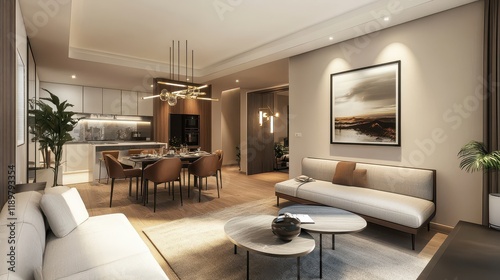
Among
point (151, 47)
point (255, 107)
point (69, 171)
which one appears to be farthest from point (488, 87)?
point (69, 171)

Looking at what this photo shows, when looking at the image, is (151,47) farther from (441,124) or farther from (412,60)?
(441,124)

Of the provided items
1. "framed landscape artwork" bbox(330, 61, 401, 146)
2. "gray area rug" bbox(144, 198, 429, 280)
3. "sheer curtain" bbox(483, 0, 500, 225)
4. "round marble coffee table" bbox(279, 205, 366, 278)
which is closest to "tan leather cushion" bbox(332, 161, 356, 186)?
"framed landscape artwork" bbox(330, 61, 401, 146)

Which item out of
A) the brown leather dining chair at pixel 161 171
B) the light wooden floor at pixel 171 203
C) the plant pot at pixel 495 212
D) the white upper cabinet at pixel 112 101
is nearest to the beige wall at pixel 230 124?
the light wooden floor at pixel 171 203

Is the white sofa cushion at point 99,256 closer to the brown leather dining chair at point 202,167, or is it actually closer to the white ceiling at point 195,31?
the brown leather dining chair at point 202,167

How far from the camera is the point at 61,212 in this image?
206 cm

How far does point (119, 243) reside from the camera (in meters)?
1.92

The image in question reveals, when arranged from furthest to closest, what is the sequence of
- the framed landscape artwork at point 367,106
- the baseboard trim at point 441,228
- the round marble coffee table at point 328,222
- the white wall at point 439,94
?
1. the framed landscape artwork at point 367,106
2. the baseboard trim at point 441,228
3. the white wall at point 439,94
4. the round marble coffee table at point 328,222

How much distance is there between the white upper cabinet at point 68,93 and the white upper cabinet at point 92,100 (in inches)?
4.1

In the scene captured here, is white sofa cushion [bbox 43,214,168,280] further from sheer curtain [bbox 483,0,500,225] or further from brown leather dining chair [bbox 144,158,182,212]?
sheer curtain [bbox 483,0,500,225]

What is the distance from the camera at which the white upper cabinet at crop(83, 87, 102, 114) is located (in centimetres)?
786

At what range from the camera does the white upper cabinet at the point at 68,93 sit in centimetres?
739

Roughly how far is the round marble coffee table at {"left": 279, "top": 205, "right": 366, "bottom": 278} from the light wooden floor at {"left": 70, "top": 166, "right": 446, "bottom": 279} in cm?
93

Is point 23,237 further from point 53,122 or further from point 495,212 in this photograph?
point 495,212

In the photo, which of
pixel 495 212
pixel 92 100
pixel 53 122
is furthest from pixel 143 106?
pixel 495 212
